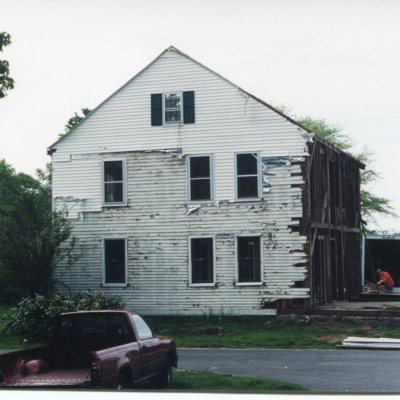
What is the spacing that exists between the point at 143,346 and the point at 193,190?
51.5 feet

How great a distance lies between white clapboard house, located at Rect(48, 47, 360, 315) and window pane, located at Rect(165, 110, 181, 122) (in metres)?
0.03

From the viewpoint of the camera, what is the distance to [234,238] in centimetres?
2858

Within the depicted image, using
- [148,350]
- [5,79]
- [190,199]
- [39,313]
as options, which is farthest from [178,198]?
[148,350]

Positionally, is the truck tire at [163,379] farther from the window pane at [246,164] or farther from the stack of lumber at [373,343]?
the window pane at [246,164]

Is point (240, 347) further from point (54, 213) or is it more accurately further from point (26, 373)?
point (26, 373)

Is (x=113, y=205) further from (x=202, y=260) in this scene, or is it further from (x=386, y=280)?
(x=386, y=280)

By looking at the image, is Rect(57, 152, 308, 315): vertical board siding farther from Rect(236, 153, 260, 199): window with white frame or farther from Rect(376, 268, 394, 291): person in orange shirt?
Rect(376, 268, 394, 291): person in orange shirt

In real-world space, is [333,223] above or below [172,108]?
below

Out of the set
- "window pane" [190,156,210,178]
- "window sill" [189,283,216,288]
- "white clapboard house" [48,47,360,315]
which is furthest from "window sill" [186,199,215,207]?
"window sill" [189,283,216,288]

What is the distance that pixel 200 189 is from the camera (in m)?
29.2

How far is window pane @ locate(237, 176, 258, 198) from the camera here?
1126 inches

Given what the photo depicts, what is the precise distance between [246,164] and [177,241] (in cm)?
345

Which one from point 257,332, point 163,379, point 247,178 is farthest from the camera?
point 247,178

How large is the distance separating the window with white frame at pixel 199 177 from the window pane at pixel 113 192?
2.58 m
